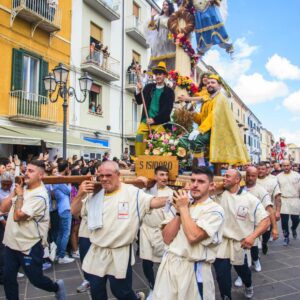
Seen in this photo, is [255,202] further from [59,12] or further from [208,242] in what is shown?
[59,12]

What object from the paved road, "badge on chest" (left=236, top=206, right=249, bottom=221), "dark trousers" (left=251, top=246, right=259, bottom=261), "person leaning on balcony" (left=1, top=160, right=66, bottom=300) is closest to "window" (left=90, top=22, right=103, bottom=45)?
the paved road

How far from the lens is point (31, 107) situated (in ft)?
45.5

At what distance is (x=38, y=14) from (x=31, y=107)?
3.64 m

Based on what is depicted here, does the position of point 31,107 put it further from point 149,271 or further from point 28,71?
point 149,271

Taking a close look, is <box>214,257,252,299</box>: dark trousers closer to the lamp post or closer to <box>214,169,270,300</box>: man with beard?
<box>214,169,270,300</box>: man with beard

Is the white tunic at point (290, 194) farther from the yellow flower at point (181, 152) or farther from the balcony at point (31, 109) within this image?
the balcony at point (31, 109)

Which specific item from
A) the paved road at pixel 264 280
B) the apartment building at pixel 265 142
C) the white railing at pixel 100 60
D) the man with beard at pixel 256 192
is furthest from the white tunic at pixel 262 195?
the apartment building at pixel 265 142

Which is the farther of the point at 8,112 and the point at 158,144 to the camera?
the point at 8,112

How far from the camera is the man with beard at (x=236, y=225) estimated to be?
13.8 feet

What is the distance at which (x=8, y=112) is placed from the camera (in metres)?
13.1

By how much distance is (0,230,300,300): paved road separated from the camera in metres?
4.76

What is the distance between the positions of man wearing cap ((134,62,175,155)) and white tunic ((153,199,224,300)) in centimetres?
231

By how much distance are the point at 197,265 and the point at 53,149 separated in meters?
12.9

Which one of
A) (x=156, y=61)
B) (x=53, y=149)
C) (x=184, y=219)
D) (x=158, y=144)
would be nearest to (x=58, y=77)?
(x=156, y=61)
